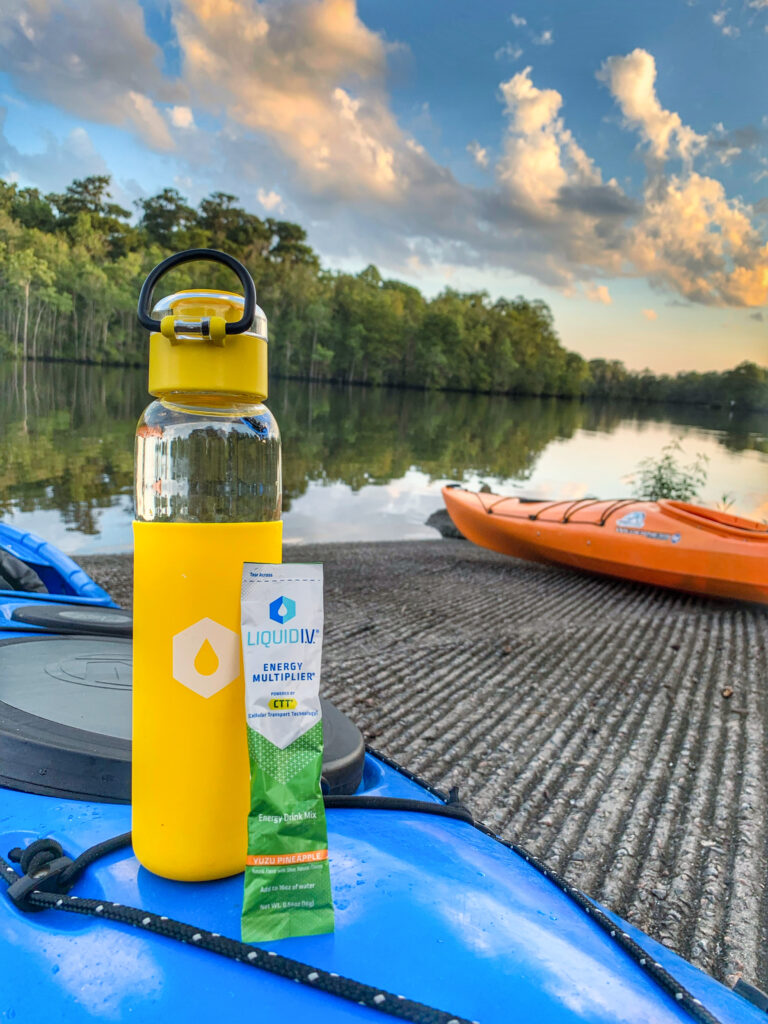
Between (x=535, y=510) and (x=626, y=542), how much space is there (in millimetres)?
1342

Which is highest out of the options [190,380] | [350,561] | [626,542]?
[190,380]

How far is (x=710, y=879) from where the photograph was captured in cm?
233

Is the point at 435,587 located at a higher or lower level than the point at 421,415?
lower

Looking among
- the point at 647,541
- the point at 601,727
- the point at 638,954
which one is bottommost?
the point at 601,727

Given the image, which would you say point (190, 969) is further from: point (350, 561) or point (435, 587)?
point (350, 561)

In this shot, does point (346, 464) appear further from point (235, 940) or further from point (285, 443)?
point (235, 940)

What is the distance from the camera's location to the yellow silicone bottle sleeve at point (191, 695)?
84 centimetres

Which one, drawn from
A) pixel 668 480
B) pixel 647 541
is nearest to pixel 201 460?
pixel 647 541

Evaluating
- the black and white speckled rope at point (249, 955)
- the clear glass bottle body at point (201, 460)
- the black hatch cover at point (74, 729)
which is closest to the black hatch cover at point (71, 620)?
the black hatch cover at point (74, 729)

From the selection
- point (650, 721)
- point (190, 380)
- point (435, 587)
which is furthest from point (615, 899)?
point (435, 587)

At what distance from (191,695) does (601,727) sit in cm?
315

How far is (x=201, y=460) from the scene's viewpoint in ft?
2.83

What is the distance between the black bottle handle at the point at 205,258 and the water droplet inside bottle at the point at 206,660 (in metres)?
0.39

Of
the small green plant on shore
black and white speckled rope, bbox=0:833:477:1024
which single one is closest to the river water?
the small green plant on shore
